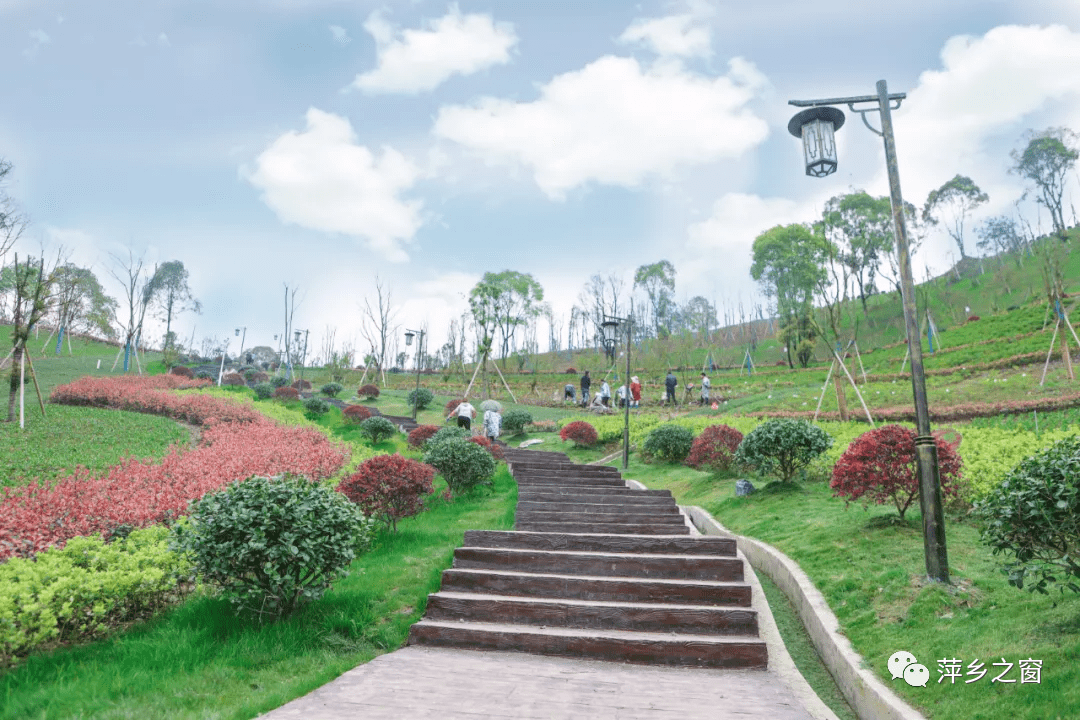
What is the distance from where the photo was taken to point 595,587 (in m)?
5.73

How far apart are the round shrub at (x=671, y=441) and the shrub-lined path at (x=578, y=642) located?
667 centimetres

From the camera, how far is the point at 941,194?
58.9 metres

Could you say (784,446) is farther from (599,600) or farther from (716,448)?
(599,600)

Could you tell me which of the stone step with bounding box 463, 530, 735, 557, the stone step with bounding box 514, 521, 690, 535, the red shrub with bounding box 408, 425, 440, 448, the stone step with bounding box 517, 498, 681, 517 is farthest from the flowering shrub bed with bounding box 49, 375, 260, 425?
the stone step with bounding box 463, 530, 735, 557

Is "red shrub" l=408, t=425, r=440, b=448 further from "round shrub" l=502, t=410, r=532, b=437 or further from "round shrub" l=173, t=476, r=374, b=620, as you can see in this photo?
"round shrub" l=173, t=476, r=374, b=620

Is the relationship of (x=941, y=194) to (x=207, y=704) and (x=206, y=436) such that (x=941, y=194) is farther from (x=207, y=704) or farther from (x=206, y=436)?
(x=207, y=704)

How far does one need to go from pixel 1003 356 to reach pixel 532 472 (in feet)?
72.2

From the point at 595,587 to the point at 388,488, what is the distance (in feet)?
12.3

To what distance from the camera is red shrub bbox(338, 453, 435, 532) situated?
833cm

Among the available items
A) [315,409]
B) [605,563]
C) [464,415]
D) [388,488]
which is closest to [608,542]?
[605,563]

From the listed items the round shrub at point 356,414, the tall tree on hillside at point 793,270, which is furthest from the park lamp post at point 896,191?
the tall tree on hillside at point 793,270

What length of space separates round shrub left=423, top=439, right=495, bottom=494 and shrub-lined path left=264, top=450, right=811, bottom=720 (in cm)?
332

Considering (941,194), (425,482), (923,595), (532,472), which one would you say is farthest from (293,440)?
(941,194)

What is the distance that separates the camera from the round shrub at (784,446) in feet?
31.2
